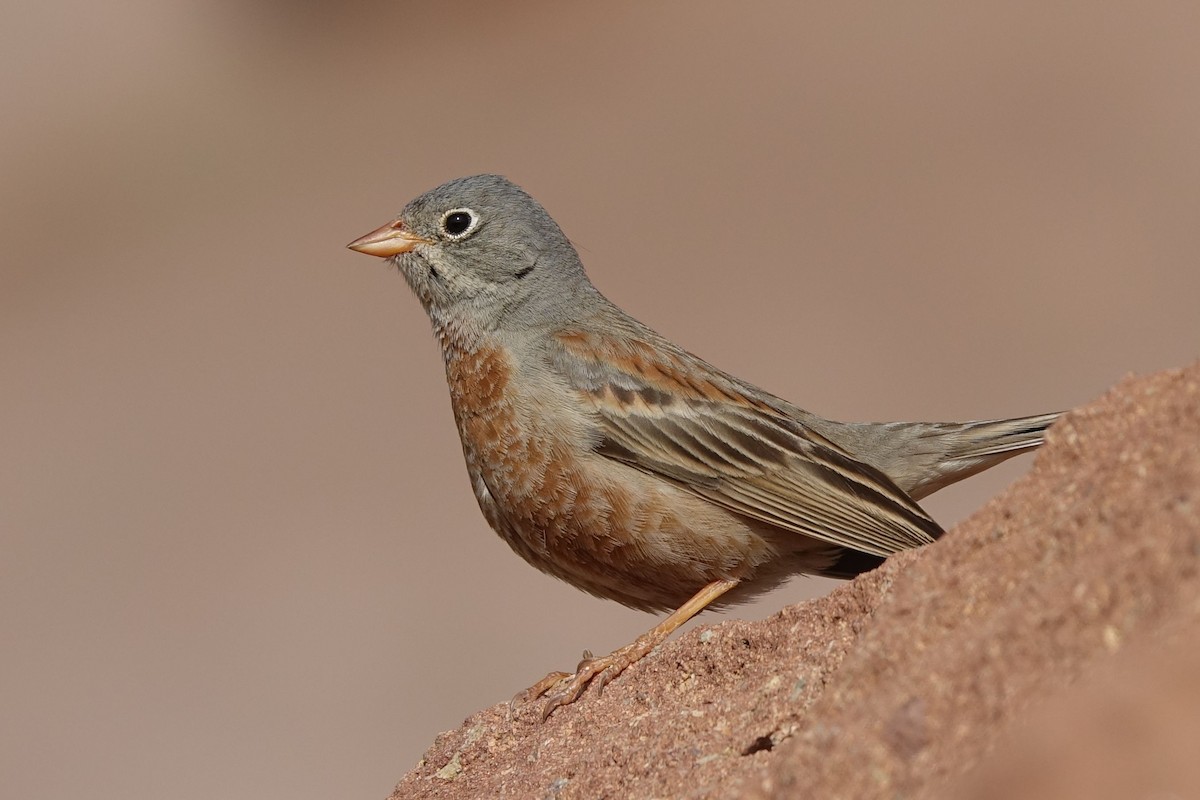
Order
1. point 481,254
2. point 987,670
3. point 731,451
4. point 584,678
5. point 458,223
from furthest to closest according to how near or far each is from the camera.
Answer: point 458,223, point 481,254, point 731,451, point 584,678, point 987,670

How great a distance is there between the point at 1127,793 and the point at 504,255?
18.4 feet

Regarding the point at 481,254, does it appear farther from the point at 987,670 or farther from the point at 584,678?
the point at 987,670

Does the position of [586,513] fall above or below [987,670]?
above

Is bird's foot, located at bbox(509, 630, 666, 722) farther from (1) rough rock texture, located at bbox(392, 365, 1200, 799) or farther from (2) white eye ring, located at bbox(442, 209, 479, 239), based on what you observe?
(2) white eye ring, located at bbox(442, 209, 479, 239)

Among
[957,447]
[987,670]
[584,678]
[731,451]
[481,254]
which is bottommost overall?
[987,670]

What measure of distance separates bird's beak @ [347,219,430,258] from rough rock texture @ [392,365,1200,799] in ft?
10.2

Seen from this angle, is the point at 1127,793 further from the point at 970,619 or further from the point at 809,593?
the point at 809,593

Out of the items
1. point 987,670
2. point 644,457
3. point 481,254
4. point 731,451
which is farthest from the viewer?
point 481,254

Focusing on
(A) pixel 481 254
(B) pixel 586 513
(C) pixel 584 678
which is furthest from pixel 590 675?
(A) pixel 481 254

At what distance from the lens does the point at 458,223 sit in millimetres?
7957

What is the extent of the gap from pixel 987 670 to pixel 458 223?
5.12 metres

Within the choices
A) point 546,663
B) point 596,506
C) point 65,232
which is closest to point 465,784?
point 596,506

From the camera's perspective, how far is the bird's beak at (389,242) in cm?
785

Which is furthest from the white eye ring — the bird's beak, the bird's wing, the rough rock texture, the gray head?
the rough rock texture
